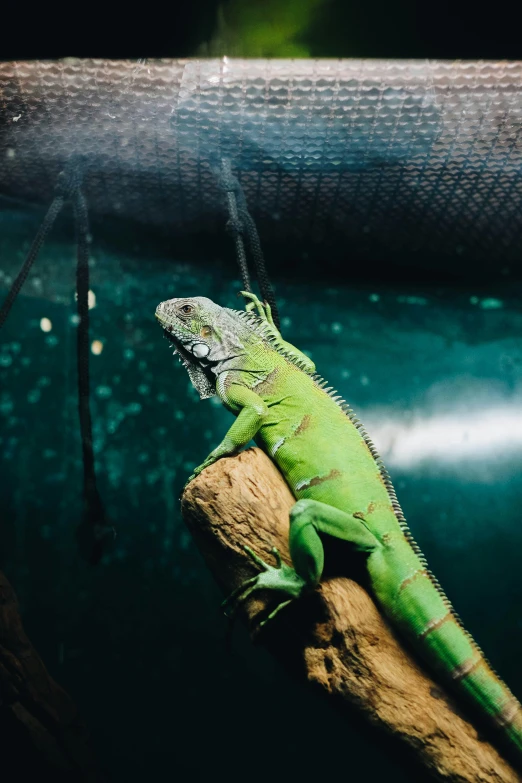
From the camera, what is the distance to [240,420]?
5.47 ft

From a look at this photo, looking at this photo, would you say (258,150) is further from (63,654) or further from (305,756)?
(305,756)

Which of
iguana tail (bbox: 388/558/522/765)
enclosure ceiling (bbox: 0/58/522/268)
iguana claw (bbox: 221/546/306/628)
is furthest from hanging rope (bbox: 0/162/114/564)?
iguana tail (bbox: 388/558/522/765)

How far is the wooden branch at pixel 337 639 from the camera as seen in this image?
1408 mm

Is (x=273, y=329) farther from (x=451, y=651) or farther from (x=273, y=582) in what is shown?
(x=451, y=651)

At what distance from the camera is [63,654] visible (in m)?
2.63

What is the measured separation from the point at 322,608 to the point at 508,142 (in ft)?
6.55

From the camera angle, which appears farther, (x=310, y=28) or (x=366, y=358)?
(x=366, y=358)

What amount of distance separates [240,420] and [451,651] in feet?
2.94

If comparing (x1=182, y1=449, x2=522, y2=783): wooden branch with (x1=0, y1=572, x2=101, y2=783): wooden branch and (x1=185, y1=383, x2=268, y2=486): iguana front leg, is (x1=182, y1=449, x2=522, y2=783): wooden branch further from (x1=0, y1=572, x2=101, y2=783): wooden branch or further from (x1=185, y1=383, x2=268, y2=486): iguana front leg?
(x1=0, y1=572, x2=101, y2=783): wooden branch

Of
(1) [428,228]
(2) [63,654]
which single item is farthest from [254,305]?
(2) [63,654]

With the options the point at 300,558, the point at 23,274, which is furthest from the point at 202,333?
the point at 300,558

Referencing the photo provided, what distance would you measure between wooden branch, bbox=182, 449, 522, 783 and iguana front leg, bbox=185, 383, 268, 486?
0.16 ft

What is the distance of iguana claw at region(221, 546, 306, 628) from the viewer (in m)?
1.43

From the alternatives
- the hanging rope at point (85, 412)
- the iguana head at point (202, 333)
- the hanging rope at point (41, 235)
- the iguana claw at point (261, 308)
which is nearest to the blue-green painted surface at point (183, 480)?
the hanging rope at point (41, 235)
